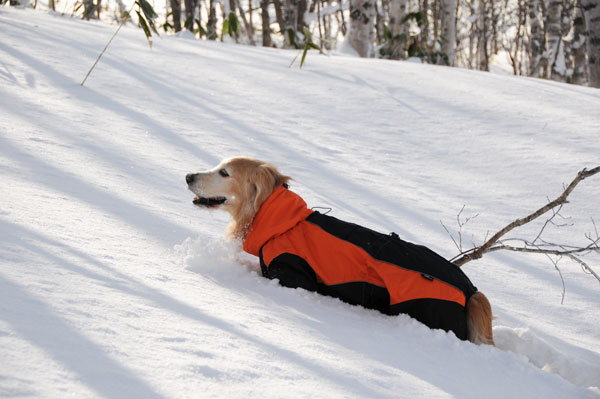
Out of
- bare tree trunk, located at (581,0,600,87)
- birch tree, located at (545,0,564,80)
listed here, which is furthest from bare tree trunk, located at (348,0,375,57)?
birch tree, located at (545,0,564,80)

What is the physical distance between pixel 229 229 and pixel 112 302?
61.0 inches

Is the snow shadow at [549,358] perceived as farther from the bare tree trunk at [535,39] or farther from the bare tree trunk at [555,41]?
the bare tree trunk at [535,39]

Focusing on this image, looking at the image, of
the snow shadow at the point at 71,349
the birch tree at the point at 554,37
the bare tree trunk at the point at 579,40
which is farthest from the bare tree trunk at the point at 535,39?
the snow shadow at the point at 71,349

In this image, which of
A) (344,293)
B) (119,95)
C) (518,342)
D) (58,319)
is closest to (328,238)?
(344,293)

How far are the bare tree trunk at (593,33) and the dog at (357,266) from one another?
7.99 meters

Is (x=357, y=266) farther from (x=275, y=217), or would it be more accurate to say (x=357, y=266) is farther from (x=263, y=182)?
(x=263, y=182)

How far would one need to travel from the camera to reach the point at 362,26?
1123 cm

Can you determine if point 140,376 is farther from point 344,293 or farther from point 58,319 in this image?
point 344,293

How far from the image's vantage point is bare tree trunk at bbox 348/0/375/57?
10852mm

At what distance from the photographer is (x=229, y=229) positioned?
3670 mm

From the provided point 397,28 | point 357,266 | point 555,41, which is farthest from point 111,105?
point 555,41

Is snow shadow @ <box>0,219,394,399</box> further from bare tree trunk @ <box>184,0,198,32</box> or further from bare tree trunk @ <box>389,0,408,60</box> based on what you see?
bare tree trunk @ <box>389,0,408,60</box>

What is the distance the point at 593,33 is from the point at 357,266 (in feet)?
27.3

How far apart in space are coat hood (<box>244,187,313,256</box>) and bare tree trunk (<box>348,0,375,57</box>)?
27.6 feet
